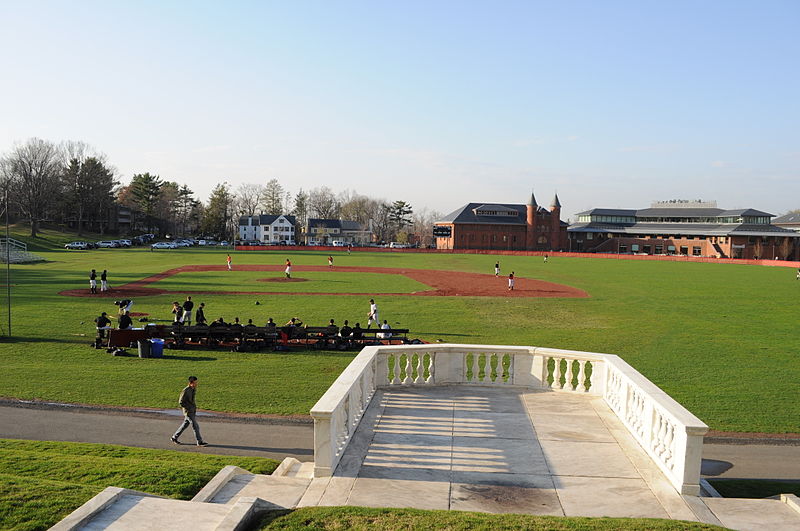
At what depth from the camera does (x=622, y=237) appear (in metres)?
128

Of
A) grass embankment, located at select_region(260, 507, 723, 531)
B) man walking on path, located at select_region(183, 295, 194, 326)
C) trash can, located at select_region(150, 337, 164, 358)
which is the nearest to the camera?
grass embankment, located at select_region(260, 507, 723, 531)

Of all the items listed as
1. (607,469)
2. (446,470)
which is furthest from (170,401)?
(607,469)

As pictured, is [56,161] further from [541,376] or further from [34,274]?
[541,376]

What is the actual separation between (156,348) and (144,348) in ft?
1.21

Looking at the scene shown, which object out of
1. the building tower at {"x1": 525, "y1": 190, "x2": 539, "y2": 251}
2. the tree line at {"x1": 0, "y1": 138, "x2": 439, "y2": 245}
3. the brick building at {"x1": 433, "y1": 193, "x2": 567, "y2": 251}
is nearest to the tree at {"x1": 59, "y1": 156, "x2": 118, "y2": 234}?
the tree line at {"x1": 0, "y1": 138, "x2": 439, "y2": 245}

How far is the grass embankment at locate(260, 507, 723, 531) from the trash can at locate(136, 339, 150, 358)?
625 inches

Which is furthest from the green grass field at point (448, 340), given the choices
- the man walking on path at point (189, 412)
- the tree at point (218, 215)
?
the tree at point (218, 215)

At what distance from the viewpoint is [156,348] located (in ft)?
67.5

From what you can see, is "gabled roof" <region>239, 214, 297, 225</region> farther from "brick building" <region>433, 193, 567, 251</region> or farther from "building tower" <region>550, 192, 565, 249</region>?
"building tower" <region>550, 192, 565, 249</region>

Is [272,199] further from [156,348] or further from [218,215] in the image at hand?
[156,348]

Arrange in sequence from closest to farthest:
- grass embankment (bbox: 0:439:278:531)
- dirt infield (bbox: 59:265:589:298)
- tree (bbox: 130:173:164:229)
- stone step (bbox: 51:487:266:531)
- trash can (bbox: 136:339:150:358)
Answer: stone step (bbox: 51:487:266:531)
grass embankment (bbox: 0:439:278:531)
trash can (bbox: 136:339:150:358)
dirt infield (bbox: 59:265:589:298)
tree (bbox: 130:173:164:229)

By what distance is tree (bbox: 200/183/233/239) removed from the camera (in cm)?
14400

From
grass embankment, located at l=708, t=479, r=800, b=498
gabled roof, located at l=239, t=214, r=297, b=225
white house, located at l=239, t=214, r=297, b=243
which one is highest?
gabled roof, located at l=239, t=214, r=297, b=225

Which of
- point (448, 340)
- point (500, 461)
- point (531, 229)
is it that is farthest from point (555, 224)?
point (500, 461)
